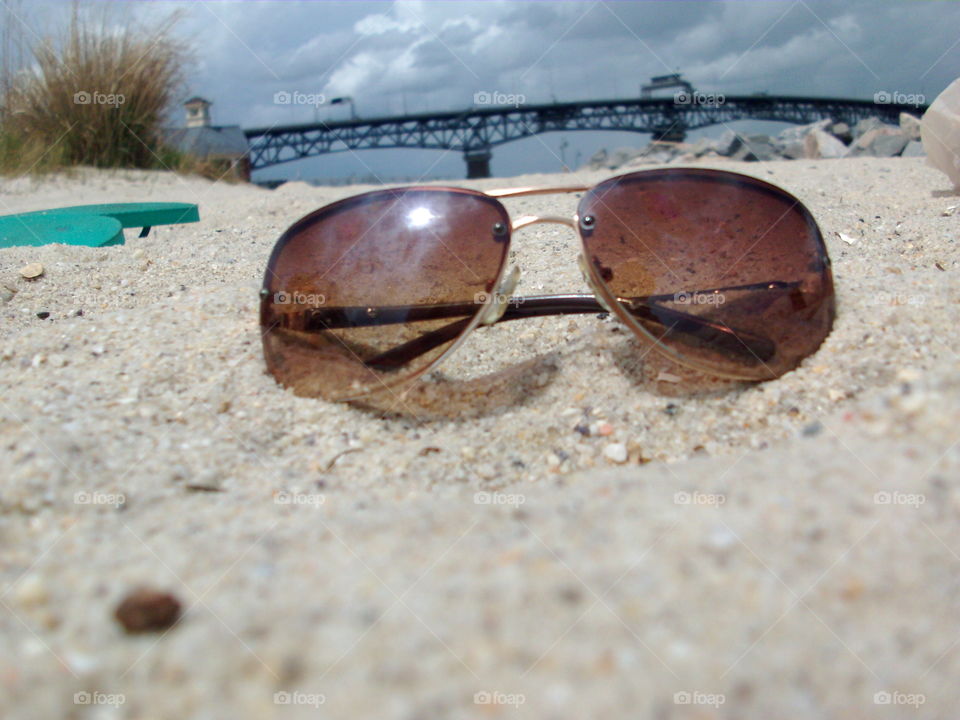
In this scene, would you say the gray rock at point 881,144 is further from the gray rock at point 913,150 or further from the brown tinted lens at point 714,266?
the brown tinted lens at point 714,266

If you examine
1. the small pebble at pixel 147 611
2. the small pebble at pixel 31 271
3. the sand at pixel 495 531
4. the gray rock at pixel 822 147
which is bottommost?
the small pebble at pixel 147 611

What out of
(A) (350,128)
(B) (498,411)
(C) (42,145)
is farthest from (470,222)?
(A) (350,128)

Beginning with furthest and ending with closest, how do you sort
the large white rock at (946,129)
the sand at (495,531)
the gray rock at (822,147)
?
1. the gray rock at (822,147)
2. the large white rock at (946,129)
3. the sand at (495,531)

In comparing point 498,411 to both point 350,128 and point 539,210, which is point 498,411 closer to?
point 539,210

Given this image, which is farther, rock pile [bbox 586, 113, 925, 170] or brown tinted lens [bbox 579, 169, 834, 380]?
rock pile [bbox 586, 113, 925, 170]

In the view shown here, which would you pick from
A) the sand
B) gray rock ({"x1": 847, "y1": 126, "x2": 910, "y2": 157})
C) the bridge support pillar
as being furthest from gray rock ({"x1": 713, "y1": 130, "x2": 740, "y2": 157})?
the sand

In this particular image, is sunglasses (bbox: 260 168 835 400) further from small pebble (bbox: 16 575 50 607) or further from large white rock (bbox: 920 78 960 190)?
large white rock (bbox: 920 78 960 190)

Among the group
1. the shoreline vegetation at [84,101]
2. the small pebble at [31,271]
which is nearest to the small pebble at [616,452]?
the small pebble at [31,271]

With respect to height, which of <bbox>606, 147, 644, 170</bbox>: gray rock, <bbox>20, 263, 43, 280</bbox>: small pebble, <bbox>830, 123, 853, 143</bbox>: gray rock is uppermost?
<bbox>830, 123, 853, 143</bbox>: gray rock
